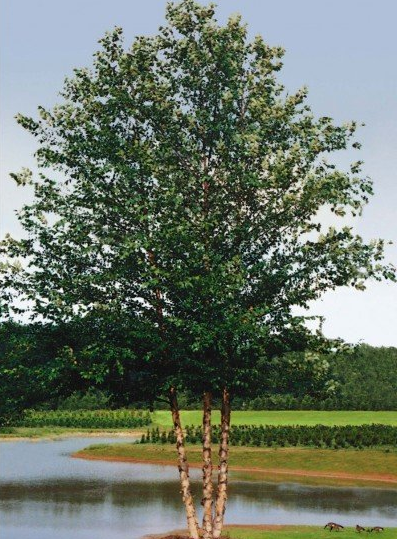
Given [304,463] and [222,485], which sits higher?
[304,463]

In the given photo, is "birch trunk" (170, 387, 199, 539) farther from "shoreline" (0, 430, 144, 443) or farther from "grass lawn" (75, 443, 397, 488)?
"shoreline" (0, 430, 144, 443)

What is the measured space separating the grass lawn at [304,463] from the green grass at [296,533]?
19308mm

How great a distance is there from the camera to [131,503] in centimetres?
4062

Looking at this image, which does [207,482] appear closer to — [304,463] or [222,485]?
[222,485]

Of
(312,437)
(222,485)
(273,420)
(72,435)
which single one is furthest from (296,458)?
(72,435)

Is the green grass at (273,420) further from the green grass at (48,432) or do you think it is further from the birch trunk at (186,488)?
the birch trunk at (186,488)

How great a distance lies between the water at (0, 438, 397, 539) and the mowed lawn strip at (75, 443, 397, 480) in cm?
425

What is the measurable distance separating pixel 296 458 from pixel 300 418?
1318 inches

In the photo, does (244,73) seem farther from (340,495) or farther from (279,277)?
(340,495)

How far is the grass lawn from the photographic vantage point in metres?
53.1

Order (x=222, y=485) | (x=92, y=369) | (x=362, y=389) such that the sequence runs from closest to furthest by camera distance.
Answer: (x=92, y=369) < (x=222, y=485) < (x=362, y=389)

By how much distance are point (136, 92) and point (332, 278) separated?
8184 millimetres

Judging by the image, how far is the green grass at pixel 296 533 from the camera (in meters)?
29.5

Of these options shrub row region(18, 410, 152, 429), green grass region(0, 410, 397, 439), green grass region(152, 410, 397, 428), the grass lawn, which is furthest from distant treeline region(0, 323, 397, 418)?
shrub row region(18, 410, 152, 429)
